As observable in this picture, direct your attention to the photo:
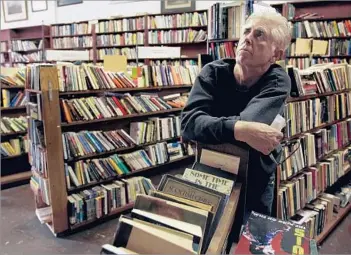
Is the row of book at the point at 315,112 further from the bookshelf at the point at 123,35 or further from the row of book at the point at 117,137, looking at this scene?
the bookshelf at the point at 123,35

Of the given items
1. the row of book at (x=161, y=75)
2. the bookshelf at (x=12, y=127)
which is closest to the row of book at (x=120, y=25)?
the row of book at (x=161, y=75)

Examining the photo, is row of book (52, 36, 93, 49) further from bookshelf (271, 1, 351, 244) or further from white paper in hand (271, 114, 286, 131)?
white paper in hand (271, 114, 286, 131)

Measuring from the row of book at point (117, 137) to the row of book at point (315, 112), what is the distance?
5.07ft

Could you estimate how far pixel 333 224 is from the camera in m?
2.77

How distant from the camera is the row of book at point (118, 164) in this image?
2.80 metres

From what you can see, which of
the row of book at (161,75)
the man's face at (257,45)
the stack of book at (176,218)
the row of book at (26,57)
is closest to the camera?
the stack of book at (176,218)

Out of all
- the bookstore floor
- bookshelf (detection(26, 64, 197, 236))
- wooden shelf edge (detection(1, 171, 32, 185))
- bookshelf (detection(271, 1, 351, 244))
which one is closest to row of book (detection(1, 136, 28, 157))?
wooden shelf edge (detection(1, 171, 32, 185))

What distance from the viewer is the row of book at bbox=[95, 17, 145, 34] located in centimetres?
676

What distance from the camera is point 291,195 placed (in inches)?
90.0

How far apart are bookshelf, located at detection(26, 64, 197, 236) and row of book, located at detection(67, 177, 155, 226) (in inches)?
0.5

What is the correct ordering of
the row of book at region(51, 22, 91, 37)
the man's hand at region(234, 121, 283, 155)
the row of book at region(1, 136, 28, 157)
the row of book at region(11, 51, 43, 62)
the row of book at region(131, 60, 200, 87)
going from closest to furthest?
1. the man's hand at region(234, 121, 283, 155)
2. the row of book at region(131, 60, 200, 87)
3. the row of book at region(1, 136, 28, 157)
4. the row of book at region(51, 22, 91, 37)
5. the row of book at region(11, 51, 43, 62)

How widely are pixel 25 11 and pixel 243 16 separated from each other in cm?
872

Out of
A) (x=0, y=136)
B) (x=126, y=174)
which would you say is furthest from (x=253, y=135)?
(x=0, y=136)

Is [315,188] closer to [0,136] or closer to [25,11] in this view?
[0,136]
